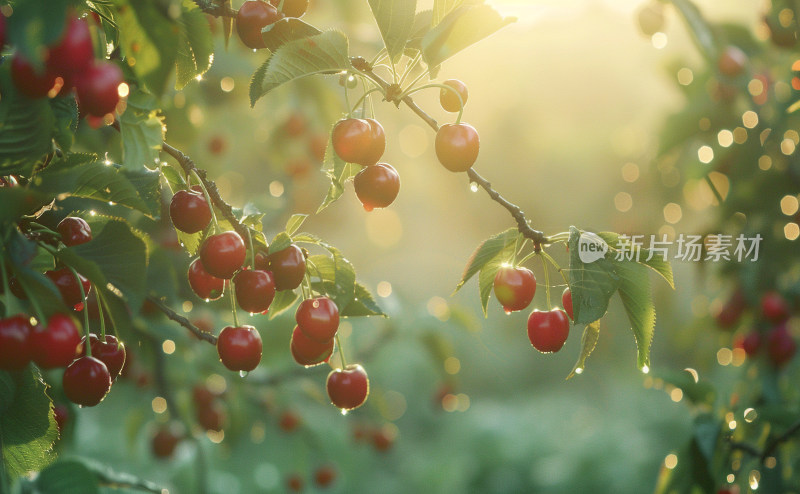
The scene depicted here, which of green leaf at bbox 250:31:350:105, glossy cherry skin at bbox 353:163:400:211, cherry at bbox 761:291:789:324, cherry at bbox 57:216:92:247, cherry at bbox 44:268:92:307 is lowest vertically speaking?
cherry at bbox 761:291:789:324

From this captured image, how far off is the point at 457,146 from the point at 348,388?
0.39 m

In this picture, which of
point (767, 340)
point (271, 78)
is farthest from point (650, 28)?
point (271, 78)

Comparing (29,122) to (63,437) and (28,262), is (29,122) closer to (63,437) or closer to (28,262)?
(28,262)

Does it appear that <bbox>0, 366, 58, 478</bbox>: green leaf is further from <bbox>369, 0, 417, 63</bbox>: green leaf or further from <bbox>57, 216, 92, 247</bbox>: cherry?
<bbox>369, 0, 417, 63</bbox>: green leaf

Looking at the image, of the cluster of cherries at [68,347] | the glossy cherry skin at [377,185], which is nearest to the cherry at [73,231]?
the cluster of cherries at [68,347]

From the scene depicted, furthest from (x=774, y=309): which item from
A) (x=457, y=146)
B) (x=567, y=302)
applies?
(x=457, y=146)

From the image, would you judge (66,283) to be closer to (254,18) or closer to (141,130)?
(141,130)

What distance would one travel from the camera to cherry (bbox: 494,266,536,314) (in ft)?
3.06

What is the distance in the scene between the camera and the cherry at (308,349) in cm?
95

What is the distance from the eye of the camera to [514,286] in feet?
Result: 3.06

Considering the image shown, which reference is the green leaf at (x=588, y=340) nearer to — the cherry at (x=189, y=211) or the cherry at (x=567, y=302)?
the cherry at (x=567, y=302)

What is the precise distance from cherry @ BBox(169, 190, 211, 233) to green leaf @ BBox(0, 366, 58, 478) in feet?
0.78

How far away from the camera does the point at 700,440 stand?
1.47 metres

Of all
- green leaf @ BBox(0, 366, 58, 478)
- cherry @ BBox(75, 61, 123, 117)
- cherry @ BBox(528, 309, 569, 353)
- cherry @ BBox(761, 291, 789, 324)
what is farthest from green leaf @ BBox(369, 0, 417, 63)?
cherry @ BBox(761, 291, 789, 324)
